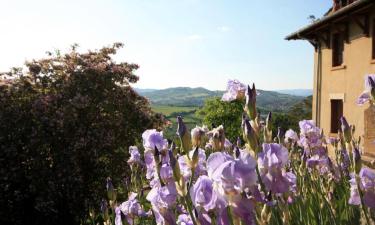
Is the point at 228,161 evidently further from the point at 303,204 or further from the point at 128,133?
the point at 128,133

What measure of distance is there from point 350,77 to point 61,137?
8.93m

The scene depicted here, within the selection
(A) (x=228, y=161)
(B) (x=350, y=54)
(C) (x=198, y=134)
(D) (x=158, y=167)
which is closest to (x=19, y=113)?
(C) (x=198, y=134)

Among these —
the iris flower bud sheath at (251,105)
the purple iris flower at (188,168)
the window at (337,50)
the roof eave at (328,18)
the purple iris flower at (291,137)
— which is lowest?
the purple iris flower at (291,137)

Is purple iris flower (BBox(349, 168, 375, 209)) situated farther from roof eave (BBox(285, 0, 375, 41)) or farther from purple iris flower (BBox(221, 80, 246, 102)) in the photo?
roof eave (BBox(285, 0, 375, 41))

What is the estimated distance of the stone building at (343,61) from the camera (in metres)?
12.2

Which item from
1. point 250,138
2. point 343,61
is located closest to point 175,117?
point 250,138

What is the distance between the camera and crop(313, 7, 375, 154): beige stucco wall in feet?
41.0

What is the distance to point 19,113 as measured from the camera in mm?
7914

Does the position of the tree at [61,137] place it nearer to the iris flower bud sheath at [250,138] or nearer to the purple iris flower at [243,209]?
the iris flower bud sheath at [250,138]

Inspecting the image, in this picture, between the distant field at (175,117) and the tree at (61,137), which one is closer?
the distant field at (175,117)

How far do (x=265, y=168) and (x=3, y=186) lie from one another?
7.00 meters

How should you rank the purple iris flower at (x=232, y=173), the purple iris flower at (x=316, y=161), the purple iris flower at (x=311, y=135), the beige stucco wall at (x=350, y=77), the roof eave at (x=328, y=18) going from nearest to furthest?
the purple iris flower at (x=232, y=173) < the purple iris flower at (x=316, y=161) < the purple iris flower at (x=311, y=135) < the roof eave at (x=328, y=18) < the beige stucco wall at (x=350, y=77)

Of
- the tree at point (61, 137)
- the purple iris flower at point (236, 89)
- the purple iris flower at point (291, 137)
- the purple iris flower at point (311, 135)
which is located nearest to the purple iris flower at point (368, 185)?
the purple iris flower at point (236, 89)

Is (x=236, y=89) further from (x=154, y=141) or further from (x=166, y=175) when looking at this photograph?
(x=166, y=175)
